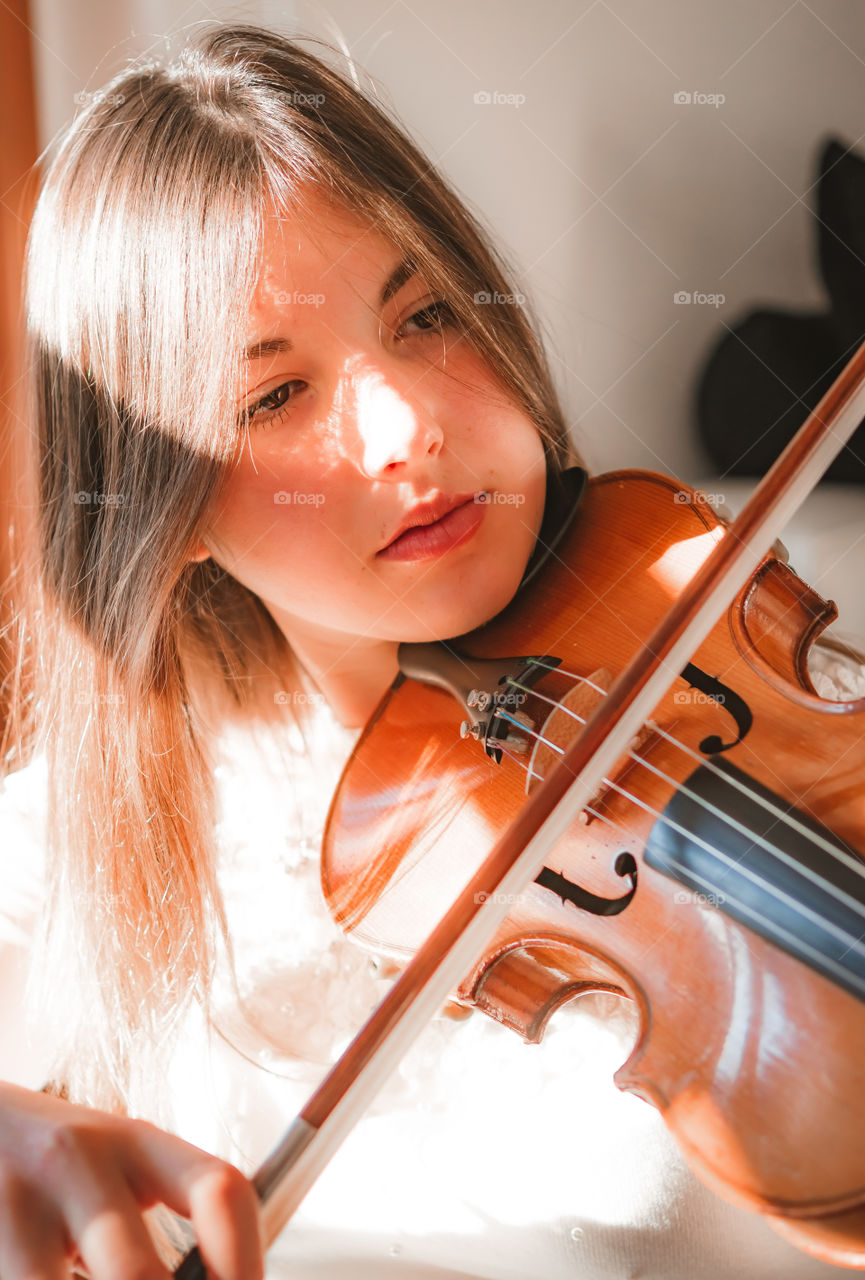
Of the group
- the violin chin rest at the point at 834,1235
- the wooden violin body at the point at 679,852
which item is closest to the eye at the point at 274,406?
the wooden violin body at the point at 679,852

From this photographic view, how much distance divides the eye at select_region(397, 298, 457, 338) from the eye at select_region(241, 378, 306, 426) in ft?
0.34

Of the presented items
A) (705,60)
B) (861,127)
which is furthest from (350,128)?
(861,127)

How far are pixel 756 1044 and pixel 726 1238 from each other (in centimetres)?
24

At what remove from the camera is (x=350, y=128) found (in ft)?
2.31

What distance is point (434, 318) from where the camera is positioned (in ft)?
2.30

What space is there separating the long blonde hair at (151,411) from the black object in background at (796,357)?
0.46m

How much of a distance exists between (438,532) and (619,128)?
75 cm

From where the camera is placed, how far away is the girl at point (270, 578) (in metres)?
0.64

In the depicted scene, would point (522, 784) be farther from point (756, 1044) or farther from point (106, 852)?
point (106, 852)

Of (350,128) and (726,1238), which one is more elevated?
(350,128)

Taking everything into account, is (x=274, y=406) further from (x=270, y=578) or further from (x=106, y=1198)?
(x=106, y=1198)

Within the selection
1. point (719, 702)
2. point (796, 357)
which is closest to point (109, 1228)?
point (719, 702)

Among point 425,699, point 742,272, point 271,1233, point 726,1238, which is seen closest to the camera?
point 271,1233

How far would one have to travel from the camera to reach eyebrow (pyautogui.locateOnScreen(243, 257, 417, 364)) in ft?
2.05
